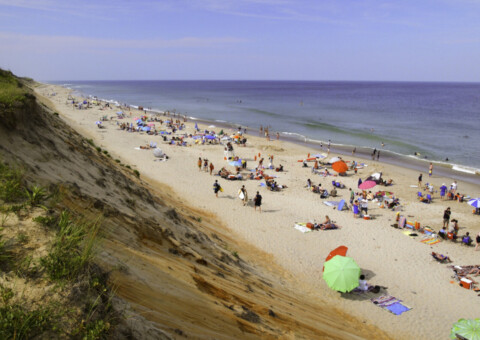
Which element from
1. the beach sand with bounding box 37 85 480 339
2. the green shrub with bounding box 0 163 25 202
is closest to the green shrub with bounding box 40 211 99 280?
the green shrub with bounding box 0 163 25 202

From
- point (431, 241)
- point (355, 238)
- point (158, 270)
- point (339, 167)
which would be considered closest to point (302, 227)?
point (355, 238)

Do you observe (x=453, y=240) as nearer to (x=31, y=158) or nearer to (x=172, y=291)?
(x=172, y=291)

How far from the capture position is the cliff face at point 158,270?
4160 mm

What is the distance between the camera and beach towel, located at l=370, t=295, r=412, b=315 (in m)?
10.3

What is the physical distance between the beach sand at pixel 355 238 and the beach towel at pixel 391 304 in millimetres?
195

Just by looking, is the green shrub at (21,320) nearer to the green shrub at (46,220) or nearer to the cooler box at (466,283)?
the green shrub at (46,220)

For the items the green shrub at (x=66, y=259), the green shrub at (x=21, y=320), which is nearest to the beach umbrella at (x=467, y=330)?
the green shrub at (x=66, y=259)

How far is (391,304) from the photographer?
10539 millimetres

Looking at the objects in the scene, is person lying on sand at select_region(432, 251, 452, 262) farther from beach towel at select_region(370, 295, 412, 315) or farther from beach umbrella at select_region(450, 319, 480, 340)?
beach umbrella at select_region(450, 319, 480, 340)

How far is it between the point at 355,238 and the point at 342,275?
523 cm

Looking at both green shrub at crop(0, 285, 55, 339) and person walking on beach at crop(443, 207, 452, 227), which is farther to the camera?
person walking on beach at crop(443, 207, 452, 227)

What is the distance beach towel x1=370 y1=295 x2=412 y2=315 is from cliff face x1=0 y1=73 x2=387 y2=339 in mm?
1488

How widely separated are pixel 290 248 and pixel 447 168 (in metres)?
24.4

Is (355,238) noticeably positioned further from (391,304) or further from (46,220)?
(46,220)
